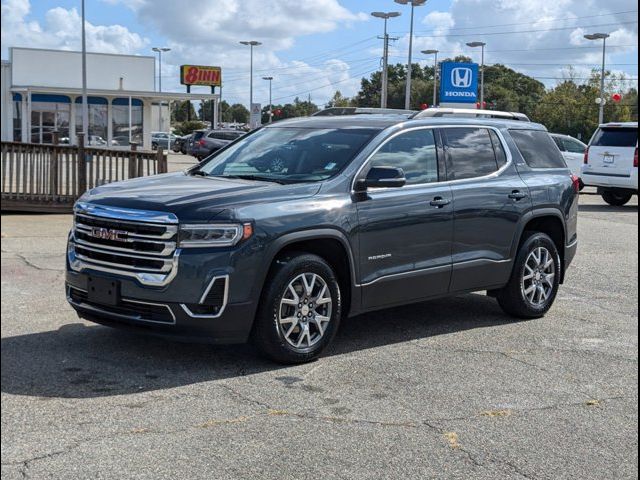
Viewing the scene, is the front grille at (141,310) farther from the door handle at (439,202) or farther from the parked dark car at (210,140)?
the parked dark car at (210,140)

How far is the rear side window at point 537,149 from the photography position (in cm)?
811

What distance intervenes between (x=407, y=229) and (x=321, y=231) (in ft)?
3.00

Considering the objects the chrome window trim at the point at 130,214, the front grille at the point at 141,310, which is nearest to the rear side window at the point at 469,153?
the chrome window trim at the point at 130,214

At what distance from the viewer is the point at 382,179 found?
6402 mm

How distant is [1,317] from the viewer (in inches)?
79.7

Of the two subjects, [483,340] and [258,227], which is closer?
[258,227]

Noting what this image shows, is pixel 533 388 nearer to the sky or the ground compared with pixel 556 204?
nearer to the ground

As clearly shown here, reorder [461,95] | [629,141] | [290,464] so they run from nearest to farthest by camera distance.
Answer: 1. [290,464]
2. [629,141]
3. [461,95]

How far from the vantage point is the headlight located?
5.63m

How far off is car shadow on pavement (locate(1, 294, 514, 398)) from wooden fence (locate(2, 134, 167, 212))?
8.11 meters

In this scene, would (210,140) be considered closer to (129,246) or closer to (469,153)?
(469,153)

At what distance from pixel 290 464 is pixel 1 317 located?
2.57 metres

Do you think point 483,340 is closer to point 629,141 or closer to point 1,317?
point 1,317

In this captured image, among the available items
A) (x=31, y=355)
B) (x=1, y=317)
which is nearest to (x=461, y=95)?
(x=31, y=355)
